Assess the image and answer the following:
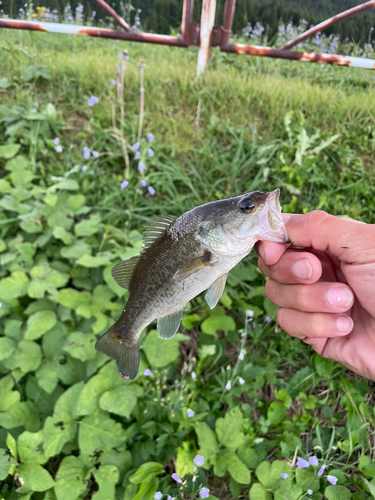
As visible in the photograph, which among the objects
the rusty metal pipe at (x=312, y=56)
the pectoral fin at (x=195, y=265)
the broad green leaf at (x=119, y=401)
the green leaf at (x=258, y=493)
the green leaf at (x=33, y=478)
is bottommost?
the green leaf at (x=258, y=493)

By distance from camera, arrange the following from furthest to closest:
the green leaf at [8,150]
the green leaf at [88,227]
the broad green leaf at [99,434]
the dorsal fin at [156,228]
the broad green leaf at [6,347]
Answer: the green leaf at [8,150] < the green leaf at [88,227] < the broad green leaf at [6,347] < the broad green leaf at [99,434] < the dorsal fin at [156,228]

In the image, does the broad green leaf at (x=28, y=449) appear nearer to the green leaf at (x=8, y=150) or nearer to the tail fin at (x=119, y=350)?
the tail fin at (x=119, y=350)

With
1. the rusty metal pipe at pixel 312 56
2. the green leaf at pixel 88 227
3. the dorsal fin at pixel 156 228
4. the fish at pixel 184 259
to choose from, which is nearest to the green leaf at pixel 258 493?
the fish at pixel 184 259

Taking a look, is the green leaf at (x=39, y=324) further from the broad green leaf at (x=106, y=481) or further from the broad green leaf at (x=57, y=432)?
the broad green leaf at (x=106, y=481)

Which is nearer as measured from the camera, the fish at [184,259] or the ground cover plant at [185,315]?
the fish at [184,259]

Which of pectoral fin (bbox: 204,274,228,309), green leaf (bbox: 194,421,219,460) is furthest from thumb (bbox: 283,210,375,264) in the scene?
green leaf (bbox: 194,421,219,460)

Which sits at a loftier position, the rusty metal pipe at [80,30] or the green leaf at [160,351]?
the rusty metal pipe at [80,30]

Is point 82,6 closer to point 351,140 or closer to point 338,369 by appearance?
point 351,140

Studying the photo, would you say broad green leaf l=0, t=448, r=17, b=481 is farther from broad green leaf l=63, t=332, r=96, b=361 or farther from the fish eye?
the fish eye

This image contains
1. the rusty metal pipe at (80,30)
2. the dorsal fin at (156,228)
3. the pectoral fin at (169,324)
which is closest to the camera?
the dorsal fin at (156,228)
